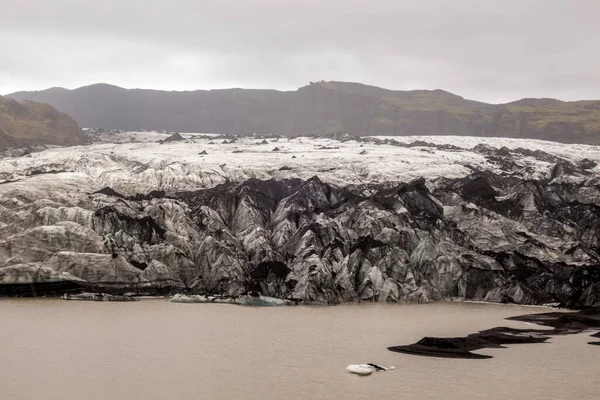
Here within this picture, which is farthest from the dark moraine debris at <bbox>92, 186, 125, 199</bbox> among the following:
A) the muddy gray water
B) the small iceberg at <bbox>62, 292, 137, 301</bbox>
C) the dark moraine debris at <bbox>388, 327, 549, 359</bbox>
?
the dark moraine debris at <bbox>388, 327, 549, 359</bbox>

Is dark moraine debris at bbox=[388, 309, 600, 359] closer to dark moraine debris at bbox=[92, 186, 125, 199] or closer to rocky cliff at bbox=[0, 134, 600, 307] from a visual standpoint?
rocky cliff at bbox=[0, 134, 600, 307]

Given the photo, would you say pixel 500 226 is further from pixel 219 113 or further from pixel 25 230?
pixel 219 113

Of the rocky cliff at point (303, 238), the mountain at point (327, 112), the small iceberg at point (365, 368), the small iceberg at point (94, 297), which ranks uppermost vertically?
the mountain at point (327, 112)

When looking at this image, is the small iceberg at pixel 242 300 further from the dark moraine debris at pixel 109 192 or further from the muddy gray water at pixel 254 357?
the dark moraine debris at pixel 109 192

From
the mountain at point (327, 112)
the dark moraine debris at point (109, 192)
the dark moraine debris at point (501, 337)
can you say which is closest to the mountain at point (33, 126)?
the dark moraine debris at point (109, 192)

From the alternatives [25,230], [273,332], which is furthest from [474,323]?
[25,230]

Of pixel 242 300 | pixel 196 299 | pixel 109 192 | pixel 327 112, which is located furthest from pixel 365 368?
pixel 327 112

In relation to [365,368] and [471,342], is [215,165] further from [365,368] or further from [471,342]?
[365,368]
